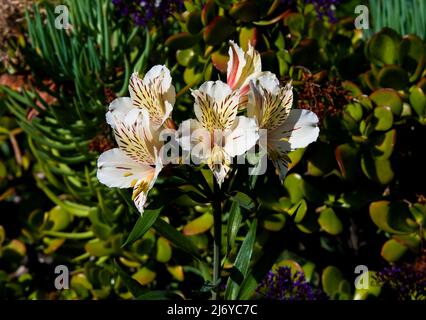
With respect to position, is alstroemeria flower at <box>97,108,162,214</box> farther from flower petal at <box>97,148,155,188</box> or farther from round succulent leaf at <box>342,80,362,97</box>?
round succulent leaf at <box>342,80,362,97</box>

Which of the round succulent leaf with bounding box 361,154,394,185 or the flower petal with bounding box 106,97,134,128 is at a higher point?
the flower petal with bounding box 106,97,134,128

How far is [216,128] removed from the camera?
3.76 ft

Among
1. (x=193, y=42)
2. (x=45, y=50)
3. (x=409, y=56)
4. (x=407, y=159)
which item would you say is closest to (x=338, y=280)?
(x=407, y=159)

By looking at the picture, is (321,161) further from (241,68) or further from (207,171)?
(241,68)

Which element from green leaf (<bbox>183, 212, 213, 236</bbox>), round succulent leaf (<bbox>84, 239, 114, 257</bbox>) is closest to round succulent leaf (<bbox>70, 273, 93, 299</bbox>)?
round succulent leaf (<bbox>84, 239, 114, 257</bbox>)

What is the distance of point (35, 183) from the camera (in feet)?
7.22

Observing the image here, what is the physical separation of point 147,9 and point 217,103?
33.1 inches

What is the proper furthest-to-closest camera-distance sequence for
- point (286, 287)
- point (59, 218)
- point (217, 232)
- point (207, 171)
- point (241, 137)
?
point (59, 218) < point (286, 287) < point (207, 171) < point (217, 232) < point (241, 137)

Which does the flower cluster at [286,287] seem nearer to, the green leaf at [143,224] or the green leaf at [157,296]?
the green leaf at [157,296]

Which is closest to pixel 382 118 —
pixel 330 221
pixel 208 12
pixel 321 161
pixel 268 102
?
pixel 321 161

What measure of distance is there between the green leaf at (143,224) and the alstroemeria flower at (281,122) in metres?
0.23

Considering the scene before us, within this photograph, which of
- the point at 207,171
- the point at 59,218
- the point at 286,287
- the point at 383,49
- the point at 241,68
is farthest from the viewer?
the point at 59,218

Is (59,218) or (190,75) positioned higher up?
(190,75)

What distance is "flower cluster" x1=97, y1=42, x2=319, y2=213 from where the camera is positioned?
1.12 m
